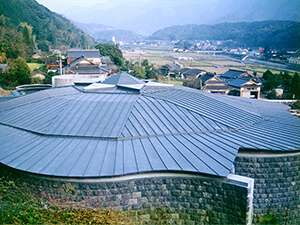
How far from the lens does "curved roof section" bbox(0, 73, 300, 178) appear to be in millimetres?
7277

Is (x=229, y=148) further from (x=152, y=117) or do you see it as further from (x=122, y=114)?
(x=122, y=114)

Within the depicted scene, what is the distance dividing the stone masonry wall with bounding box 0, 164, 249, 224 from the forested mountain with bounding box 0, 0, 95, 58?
4278 cm

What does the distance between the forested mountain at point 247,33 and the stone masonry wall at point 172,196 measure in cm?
2122

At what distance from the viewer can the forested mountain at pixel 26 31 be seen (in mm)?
46781

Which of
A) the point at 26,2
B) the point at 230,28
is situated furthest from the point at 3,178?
the point at 26,2

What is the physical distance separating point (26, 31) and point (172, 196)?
192 feet

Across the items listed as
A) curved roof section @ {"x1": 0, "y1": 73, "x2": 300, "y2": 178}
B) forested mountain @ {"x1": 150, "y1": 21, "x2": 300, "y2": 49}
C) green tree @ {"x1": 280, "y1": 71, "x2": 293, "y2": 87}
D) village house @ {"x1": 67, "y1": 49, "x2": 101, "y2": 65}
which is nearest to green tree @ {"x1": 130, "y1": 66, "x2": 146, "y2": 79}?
village house @ {"x1": 67, "y1": 49, "x2": 101, "y2": 65}

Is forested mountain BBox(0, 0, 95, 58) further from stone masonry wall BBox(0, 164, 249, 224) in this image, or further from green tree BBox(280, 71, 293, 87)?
green tree BBox(280, 71, 293, 87)

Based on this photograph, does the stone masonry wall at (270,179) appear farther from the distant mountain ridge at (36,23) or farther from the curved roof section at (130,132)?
the distant mountain ridge at (36,23)

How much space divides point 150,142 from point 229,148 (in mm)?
2755

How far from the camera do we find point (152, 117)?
1012 cm

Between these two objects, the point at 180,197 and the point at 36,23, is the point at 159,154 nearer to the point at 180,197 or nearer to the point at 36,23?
the point at 180,197

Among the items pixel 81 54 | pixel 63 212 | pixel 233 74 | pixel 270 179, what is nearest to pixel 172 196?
pixel 63 212

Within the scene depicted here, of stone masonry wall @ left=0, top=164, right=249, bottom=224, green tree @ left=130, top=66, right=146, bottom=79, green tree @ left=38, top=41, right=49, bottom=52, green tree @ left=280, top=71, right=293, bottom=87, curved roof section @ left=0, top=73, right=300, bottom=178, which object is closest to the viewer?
stone masonry wall @ left=0, top=164, right=249, bottom=224
